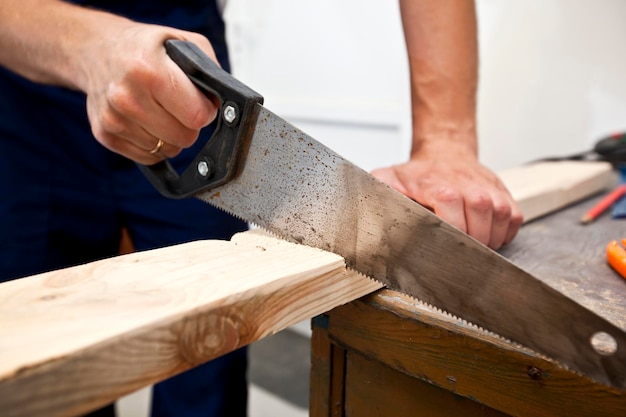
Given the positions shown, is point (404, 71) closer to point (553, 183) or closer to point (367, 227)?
point (553, 183)

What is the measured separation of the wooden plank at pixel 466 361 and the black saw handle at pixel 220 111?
0.24m

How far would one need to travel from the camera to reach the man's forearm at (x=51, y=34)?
68 centimetres

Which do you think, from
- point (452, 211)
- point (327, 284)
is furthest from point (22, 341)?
point (452, 211)

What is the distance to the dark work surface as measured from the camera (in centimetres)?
63

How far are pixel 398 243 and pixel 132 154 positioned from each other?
1.31 ft

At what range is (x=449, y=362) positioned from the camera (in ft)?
1.90

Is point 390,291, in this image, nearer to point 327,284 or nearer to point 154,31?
point 327,284

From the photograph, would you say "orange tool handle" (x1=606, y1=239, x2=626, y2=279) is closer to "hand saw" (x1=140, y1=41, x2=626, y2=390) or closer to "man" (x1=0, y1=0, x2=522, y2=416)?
"man" (x1=0, y1=0, x2=522, y2=416)

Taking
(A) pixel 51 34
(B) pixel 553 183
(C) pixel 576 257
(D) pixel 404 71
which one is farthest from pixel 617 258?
(D) pixel 404 71

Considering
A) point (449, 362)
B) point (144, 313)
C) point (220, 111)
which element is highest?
point (220, 111)

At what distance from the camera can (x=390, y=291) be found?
0.64m

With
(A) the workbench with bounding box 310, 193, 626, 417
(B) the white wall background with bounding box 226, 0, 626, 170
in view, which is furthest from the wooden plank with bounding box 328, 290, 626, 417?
(B) the white wall background with bounding box 226, 0, 626, 170

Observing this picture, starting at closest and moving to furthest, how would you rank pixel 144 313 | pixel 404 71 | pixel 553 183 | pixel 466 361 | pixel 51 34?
pixel 144 313 → pixel 466 361 → pixel 51 34 → pixel 553 183 → pixel 404 71

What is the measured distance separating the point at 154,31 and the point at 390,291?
42cm
